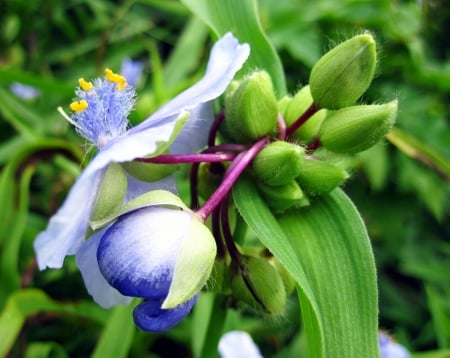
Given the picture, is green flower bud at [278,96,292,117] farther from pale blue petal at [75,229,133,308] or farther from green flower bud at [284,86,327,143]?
pale blue petal at [75,229,133,308]

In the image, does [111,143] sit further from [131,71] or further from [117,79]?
[131,71]

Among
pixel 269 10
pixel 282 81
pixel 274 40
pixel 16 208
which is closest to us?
pixel 282 81

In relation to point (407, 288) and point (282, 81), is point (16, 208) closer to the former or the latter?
point (282, 81)

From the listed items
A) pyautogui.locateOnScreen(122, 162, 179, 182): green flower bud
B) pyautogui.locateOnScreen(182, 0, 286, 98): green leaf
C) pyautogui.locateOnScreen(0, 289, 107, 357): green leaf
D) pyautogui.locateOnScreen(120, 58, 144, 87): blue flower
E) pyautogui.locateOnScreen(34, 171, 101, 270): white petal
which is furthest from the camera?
pyautogui.locateOnScreen(120, 58, 144, 87): blue flower

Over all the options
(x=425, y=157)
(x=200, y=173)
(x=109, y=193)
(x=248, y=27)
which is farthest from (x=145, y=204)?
(x=425, y=157)

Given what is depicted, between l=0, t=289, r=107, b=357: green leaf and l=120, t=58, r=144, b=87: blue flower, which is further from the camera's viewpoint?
l=120, t=58, r=144, b=87: blue flower

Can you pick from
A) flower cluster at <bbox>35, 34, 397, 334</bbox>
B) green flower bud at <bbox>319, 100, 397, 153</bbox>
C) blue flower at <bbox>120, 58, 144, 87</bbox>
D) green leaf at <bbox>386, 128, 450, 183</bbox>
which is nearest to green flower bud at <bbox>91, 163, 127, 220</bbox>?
flower cluster at <bbox>35, 34, 397, 334</bbox>

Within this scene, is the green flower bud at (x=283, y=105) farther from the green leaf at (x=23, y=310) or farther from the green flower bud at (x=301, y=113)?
the green leaf at (x=23, y=310)

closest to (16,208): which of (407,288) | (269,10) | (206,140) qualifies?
(206,140)
